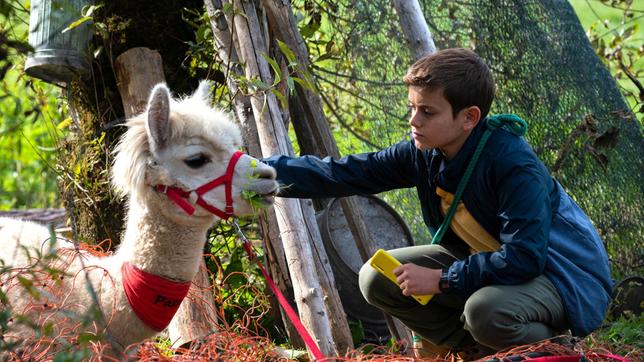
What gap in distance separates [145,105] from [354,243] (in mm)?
1497

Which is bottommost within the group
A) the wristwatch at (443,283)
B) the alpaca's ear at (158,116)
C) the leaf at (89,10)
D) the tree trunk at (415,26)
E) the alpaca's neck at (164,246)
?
the wristwatch at (443,283)

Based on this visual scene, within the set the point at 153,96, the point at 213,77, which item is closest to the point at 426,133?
the point at 153,96

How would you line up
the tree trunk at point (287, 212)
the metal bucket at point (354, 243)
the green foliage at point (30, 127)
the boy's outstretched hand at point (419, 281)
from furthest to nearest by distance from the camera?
1. the metal bucket at point (354, 243)
2. the green foliage at point (30, 127)
3. the tree trunk at point (287, 212)
4. the boy's outstretched hand at point (419, 281)

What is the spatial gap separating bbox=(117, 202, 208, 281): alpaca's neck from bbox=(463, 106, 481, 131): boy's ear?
3.79 feet

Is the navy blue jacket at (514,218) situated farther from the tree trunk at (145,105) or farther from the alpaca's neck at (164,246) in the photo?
the tree trunk at (145,105)

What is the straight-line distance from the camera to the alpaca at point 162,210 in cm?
321

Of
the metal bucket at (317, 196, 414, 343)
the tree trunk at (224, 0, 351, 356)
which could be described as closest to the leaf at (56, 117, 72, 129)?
the tree trunk at (224, 0, 351, 356)

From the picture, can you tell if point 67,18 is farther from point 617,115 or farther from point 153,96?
point 617,115

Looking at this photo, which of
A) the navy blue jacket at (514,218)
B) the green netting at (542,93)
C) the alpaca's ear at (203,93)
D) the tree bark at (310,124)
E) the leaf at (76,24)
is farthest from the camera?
the green netting at (542,93)

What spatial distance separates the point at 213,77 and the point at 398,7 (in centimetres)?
129

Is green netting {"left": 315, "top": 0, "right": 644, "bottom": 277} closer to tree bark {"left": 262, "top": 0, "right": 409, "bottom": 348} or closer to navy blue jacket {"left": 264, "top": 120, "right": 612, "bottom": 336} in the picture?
tree bark {"left": 262, "top": 0, "right": 409, "bottom": 348}

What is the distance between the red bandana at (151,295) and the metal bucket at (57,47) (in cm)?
166

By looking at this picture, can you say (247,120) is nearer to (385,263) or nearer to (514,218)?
(385,263)

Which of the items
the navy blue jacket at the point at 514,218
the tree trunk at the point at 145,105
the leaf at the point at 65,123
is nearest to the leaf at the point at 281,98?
the navy blue jacket at the point at 514,218
